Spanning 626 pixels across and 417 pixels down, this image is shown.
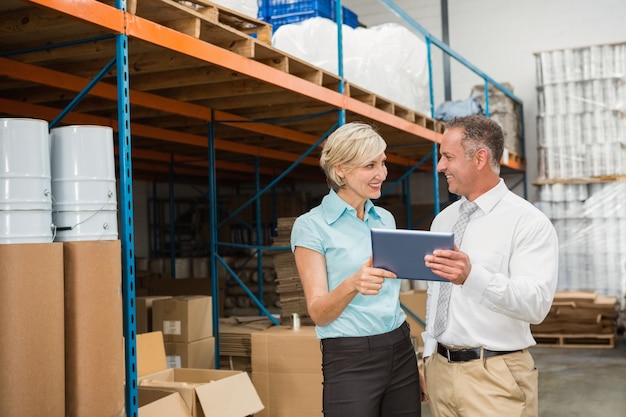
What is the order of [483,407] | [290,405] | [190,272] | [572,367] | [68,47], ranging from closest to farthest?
[483,407] → [68,47] → [290,405] → [572,367] → [190,272]

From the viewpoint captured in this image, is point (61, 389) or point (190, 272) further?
point (190, 272)

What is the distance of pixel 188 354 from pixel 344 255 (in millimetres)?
4228

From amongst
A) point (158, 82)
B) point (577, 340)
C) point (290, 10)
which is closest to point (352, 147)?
point (158, 82)

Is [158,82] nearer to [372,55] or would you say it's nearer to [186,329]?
[186,329]

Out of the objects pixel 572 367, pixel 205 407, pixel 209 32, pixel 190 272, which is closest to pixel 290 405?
pixel 205 407

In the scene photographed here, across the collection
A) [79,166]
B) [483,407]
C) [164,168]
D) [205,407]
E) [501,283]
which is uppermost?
[164,168]

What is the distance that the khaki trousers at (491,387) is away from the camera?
115 inches

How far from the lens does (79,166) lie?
3.32 m

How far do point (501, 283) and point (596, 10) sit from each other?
1285 centimetres

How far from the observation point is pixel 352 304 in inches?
112

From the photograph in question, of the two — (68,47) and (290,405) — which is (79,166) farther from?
(290,405)

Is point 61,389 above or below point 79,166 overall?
below

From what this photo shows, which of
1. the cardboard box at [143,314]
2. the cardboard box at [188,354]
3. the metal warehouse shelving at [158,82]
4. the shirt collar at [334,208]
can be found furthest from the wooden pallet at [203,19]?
the cardboard box at [143,314]

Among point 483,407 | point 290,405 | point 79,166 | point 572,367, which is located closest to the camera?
point 483,407
